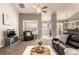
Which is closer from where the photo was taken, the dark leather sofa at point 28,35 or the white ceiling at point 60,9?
the white ceiling at point 60,9

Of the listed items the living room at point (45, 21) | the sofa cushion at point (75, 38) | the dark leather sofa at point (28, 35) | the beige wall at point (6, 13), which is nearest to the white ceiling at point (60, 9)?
the living room at point (45, 21)

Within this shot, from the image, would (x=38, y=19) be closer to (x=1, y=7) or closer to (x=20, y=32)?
(x=20, y=32)

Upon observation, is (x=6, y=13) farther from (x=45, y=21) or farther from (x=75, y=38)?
(x=75, y=38)

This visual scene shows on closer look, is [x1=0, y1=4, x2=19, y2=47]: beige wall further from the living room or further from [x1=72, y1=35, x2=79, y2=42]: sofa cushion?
[x1=72, y1=35, x2=79, y2=42]: sofa cushion

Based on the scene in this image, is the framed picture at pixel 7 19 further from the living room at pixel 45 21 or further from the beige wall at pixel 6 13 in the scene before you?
the beige wall at pixel 6 13

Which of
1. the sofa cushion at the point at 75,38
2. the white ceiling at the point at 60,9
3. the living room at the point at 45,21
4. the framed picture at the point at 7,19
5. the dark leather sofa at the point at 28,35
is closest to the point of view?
the sofa cushion at the point at 75,38

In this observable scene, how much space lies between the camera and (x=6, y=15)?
17.4ft

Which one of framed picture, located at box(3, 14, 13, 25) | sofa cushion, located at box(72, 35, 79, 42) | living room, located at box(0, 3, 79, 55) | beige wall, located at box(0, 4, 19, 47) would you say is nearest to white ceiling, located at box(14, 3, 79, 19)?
living room, located at box(0, 3, 79, 55)

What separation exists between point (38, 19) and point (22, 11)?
44.5 inches

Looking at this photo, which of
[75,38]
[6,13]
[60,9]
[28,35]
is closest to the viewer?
[75,38]

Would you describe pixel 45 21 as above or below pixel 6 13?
below

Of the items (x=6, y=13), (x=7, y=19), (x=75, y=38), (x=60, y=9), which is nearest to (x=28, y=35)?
(x=7, y=19)

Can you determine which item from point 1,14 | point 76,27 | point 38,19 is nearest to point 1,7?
point 1,14

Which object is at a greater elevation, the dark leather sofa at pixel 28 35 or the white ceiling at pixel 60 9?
the white ceiling at pixel 60 9
